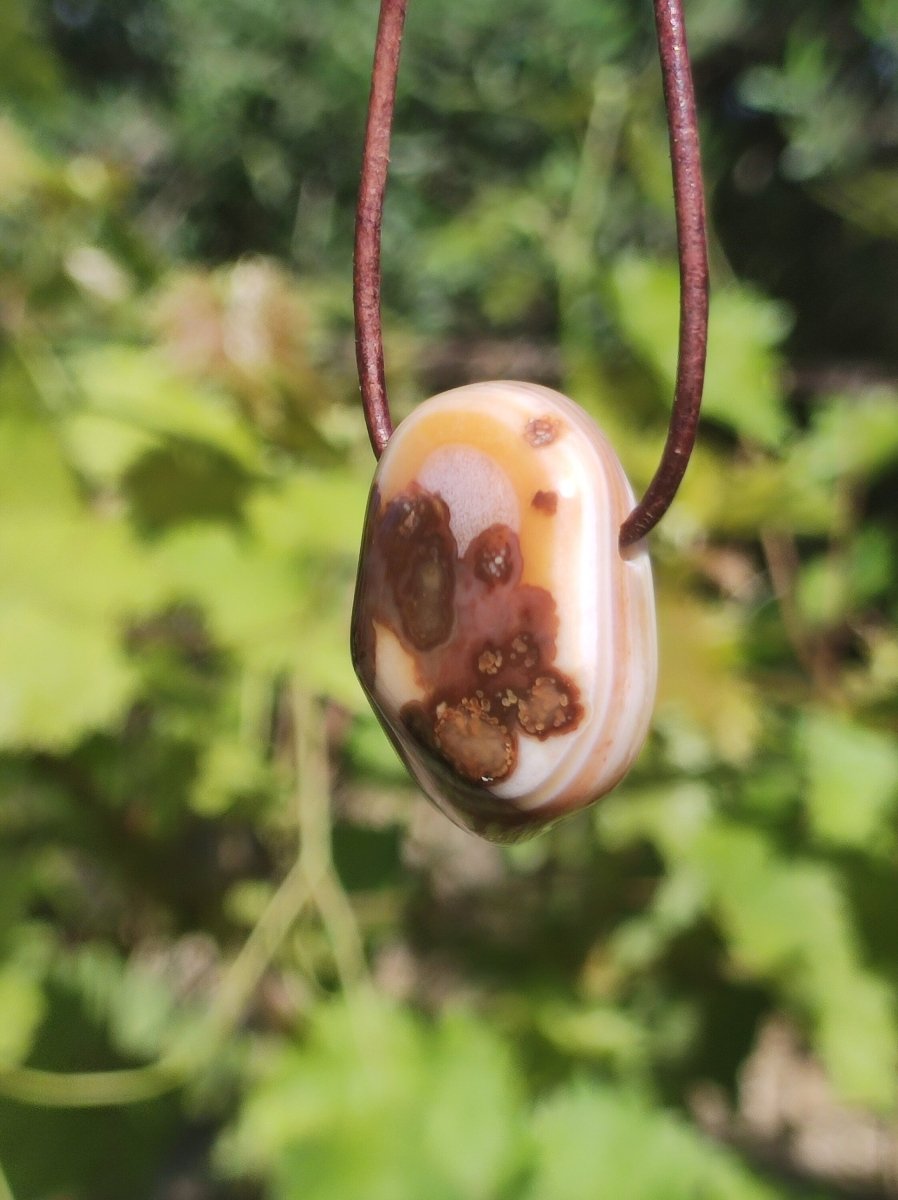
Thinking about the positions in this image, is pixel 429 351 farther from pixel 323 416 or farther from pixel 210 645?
pixel 210 645

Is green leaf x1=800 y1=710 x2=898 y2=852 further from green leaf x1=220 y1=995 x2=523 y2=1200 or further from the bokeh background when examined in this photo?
green leaf x1=220 y1=995 x2=523 y2=1200

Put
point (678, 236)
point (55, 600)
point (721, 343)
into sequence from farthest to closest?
point (721, 343), point (55, 600), point (678, 236)

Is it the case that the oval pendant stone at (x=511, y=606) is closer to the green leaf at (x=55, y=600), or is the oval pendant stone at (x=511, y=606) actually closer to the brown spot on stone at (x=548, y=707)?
the brown spot on stone at (x=548, y=707)

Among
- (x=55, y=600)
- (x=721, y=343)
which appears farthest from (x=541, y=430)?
(x=721, y=343)

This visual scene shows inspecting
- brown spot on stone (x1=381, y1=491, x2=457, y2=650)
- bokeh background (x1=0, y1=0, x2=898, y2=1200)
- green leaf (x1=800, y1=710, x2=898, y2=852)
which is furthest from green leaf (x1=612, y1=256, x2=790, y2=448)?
brown spot on stone (x1=381, y1=491, x2=457, y2=650)

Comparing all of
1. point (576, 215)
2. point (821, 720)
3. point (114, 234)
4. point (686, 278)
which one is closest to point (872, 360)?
point (576, 215)

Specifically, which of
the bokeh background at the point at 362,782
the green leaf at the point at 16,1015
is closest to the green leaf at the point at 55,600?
the bokeh background at the point at 362,782

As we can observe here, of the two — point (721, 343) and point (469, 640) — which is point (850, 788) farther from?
point (469, 640)
